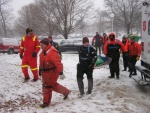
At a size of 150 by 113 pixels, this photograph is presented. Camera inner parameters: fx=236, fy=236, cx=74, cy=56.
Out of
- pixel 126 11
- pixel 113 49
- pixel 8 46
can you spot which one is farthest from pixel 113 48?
pixel 126 11

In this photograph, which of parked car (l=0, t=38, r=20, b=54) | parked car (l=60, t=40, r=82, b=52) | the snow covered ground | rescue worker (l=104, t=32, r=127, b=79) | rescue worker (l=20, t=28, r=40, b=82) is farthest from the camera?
parked car (l=0, t=38, r=20, b=54)

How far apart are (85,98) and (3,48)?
659 inches

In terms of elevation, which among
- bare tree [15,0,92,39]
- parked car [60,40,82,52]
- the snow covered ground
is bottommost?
the snow covered ground

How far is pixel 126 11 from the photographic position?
125 feet

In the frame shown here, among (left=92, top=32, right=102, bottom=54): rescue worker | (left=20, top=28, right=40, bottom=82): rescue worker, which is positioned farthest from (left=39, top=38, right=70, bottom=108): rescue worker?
(left=92, top=32, right=102, bottom=54): rescue worker

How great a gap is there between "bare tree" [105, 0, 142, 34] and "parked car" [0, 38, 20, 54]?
815 inches

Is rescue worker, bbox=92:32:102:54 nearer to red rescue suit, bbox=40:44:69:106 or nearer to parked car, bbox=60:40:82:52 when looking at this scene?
parked car, bbox=60:40:82:52

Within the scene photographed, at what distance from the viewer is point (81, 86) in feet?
23.1

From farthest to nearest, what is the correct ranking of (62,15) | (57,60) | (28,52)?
(62,15)
(28,52)
(57,60)

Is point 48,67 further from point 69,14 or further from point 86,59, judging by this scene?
point 69,14

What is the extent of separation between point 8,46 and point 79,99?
17.0m

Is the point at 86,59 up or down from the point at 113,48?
down

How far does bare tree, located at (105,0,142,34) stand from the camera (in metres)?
37.5

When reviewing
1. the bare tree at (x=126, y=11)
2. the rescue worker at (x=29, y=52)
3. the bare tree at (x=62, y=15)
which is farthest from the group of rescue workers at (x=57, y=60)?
the bare tree at (x=126, y=11)
